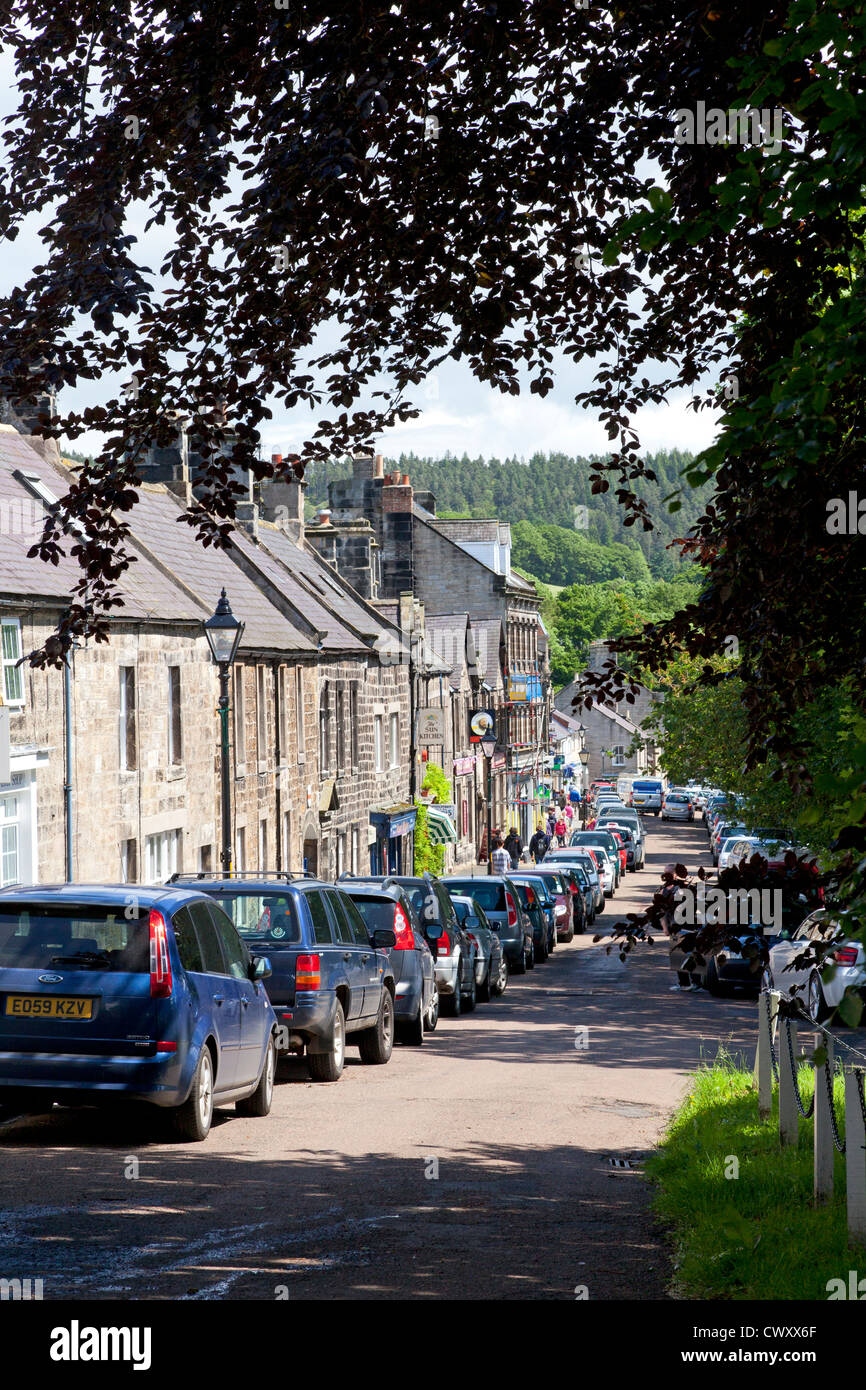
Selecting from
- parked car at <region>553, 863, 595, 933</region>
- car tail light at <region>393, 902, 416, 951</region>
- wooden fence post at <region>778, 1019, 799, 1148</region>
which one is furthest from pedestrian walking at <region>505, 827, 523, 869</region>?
wooden fence post at <region>778, 1019, 799, 1148</region>

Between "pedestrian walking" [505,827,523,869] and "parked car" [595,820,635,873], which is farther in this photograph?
"parked car" [595,820,635,873]

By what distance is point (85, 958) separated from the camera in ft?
33.6

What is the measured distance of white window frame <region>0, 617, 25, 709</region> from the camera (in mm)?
20688

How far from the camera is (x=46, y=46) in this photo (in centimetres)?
839

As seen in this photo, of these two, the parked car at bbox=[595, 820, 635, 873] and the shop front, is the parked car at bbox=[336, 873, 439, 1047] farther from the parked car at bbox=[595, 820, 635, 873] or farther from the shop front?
the parked car at bbox=[595, 820, 635, 873]

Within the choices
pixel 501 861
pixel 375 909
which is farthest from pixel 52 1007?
pixel 501 861

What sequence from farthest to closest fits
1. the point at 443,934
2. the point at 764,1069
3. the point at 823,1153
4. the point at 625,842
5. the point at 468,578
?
1. the point at 468,578
2. the point at 625,842
3. the point at 443,934
4. the point at 764,1069
5. the point at 823,1153

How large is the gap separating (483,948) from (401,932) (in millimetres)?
6965

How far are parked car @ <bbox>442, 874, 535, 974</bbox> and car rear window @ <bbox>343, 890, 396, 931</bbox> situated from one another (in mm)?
10267

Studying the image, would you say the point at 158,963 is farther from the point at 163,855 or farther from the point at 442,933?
the point at 163,855

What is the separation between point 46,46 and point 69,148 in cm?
73

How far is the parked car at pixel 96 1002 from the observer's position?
10109mm
